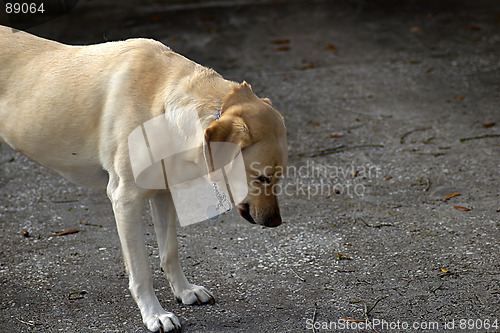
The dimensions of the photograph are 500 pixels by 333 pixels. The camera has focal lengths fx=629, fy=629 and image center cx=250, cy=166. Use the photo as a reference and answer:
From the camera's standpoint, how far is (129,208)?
2.93m

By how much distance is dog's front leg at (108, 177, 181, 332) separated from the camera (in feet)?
9.59

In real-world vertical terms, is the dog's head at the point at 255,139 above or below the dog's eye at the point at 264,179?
above

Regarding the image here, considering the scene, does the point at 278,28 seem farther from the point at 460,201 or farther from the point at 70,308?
the point at 70,308

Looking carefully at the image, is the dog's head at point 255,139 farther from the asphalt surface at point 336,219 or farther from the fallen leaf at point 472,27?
the fallen leaf at point 472,27

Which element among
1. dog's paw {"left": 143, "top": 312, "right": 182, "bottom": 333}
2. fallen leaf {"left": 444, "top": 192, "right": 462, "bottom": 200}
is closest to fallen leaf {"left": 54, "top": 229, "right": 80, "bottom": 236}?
dog's paw {"left": 143, "top": 312, "right": 182, "bottom": 333}

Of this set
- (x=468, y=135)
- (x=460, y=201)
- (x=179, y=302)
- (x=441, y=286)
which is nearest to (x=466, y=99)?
(x=468, y=135)

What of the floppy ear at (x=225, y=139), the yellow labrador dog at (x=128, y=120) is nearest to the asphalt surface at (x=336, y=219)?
the yellow labrador dog at (x=128, y=120)

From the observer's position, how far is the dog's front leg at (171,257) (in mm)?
3227

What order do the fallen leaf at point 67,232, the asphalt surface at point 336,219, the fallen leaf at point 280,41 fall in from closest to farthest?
1. the asphalt surface at point 336,219
2. the fallen leaf at point 67,232
3. the fallen leaf at point 280,41

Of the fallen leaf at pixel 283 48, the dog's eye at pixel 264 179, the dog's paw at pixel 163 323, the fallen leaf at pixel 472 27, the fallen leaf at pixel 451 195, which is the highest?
the dog's eye at pixel 264 179

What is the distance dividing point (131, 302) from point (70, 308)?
0.31 metres

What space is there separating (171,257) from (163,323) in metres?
0.38

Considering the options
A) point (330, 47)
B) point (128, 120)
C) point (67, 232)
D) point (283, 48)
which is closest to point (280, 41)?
point (283, 48)

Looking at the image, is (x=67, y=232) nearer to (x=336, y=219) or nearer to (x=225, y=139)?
(x=336, y=219)
